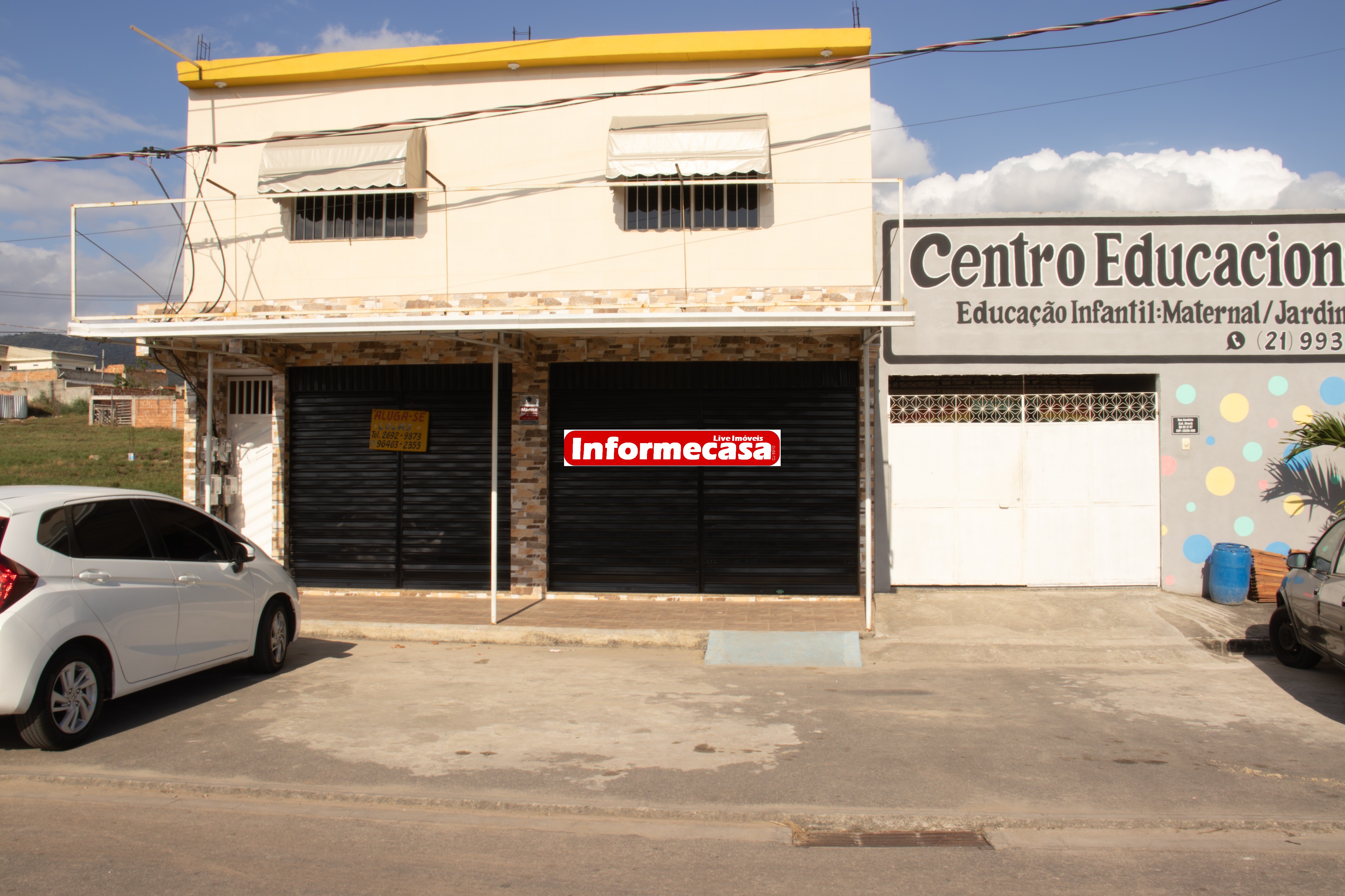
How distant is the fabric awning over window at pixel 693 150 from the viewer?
10.5 m

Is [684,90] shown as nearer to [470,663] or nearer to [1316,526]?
[470,663]

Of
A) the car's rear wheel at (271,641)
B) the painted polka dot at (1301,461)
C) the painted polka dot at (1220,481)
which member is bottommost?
the car's rear wheel at (271,641)

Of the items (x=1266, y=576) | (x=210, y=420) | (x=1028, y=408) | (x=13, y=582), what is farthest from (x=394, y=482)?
(x=1266, y=576)

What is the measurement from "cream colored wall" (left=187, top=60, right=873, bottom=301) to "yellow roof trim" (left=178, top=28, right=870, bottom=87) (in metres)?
0.13

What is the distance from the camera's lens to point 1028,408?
36.7 feet

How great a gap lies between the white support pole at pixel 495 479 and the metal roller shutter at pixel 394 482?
0.69 metres

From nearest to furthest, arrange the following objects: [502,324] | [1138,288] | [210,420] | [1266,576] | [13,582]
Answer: [13,582], [502,324], [1266,576], [210,420], [1138,288]

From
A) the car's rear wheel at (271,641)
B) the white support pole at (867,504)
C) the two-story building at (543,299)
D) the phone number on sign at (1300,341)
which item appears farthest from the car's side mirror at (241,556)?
the phone number on sign at (1300,341)

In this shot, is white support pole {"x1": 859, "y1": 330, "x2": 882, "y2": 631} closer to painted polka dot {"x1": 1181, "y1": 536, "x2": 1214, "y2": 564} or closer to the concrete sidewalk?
the concrete sidewalk

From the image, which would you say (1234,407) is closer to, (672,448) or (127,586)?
(672,448)

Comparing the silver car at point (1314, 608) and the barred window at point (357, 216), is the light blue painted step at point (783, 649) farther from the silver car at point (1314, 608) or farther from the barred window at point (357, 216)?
the barred window at point (357, 216)

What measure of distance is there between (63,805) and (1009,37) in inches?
396

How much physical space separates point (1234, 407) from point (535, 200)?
30.9ft

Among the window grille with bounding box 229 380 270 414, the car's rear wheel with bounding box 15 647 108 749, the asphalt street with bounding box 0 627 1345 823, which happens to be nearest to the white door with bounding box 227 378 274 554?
the window grille with bounding box 229 380 270 414
